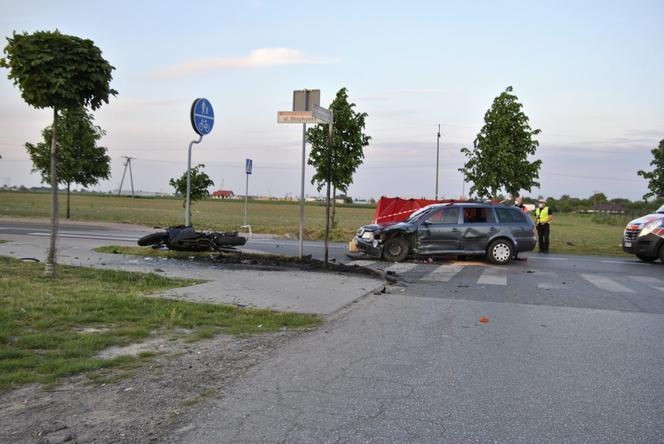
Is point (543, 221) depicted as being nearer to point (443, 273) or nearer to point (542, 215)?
point (542, 215)

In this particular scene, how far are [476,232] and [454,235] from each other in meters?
0.60

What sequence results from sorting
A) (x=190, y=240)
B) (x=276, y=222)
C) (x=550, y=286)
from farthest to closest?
(x=276, y=222)
(x=190, y=240)
(x=550, y=286)

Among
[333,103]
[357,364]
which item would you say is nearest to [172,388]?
[357,364]

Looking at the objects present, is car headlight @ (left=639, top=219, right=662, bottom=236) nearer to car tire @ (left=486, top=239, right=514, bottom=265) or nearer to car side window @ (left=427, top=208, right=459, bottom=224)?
car tire @ (left=486, top=239, right=514, bottom=265)

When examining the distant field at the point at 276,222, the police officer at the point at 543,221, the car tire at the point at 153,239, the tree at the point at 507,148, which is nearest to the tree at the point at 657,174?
the distant field at the point at 276,222

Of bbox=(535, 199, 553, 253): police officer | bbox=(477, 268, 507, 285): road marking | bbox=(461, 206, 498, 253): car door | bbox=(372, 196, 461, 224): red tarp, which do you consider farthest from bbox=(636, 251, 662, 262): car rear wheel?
bbox=(372, 196, 461, 224): red tarp

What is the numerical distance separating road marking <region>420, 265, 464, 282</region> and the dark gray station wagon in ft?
3.11

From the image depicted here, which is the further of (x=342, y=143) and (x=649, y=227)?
(x=342, y=143)

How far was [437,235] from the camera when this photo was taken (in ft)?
48.4

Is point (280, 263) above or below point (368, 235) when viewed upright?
below

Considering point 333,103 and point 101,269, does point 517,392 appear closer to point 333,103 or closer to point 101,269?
point 101,269

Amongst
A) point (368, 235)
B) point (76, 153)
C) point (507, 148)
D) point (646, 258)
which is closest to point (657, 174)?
point (507, 148)

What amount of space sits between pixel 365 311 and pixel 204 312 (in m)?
2.21

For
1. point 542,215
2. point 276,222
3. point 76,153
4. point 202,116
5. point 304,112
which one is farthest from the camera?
point 276,222
